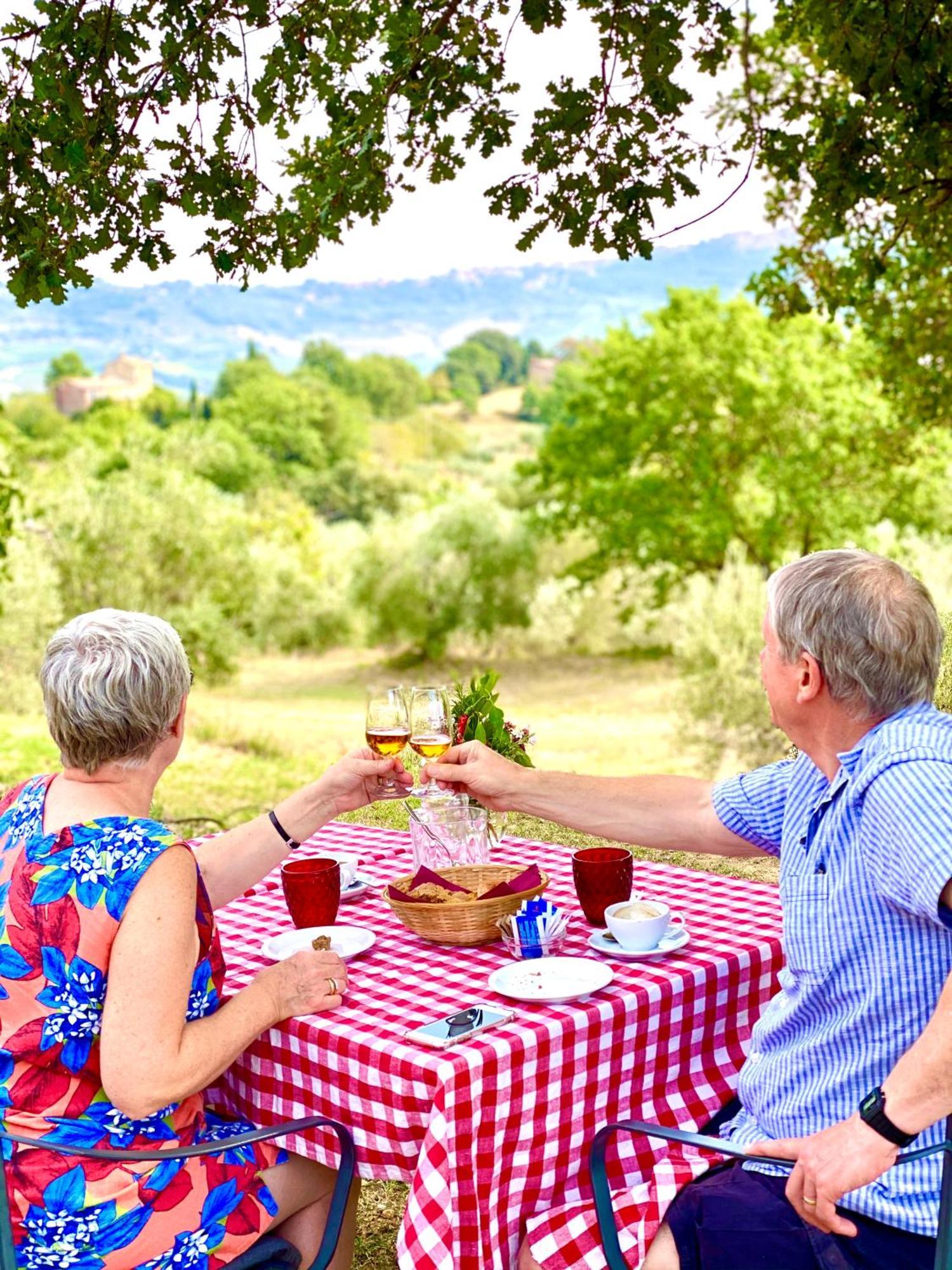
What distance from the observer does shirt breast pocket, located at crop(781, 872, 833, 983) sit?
210 centimetres

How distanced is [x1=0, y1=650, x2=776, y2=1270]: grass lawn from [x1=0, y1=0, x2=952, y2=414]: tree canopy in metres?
2.69

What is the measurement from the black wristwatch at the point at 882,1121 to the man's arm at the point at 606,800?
0.78 metres

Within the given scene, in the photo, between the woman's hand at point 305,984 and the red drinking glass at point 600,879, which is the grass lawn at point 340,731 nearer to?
the red drinking glass at point 600,879

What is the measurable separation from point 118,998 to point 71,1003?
0.34 feet

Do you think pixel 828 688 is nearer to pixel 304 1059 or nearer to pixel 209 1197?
pixel 304 1059

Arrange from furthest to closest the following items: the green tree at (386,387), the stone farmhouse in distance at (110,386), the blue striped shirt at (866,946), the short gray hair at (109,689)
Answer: the green tree at (386,387), the stone farmhouse in distance at (110,386), the short gray hair at (109,689), the blue striped shirt at (866,946)

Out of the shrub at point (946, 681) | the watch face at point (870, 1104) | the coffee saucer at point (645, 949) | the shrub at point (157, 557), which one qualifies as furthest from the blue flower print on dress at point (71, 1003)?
the shrub at point (157, 557)

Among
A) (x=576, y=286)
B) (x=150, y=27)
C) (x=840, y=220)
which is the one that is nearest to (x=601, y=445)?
(x=840, y=220)

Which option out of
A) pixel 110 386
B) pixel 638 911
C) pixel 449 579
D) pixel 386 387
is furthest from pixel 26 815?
pixel 386 387

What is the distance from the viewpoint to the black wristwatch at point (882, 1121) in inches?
72.8

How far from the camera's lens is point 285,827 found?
2.83m

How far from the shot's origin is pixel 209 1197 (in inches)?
85.7

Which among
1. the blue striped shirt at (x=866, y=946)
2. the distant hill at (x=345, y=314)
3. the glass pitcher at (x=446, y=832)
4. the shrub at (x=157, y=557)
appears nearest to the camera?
the blue striped shirt at (x=866, y=946)

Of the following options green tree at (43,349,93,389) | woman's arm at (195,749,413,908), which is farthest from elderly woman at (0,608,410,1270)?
green tree at (43,349,93,389)
